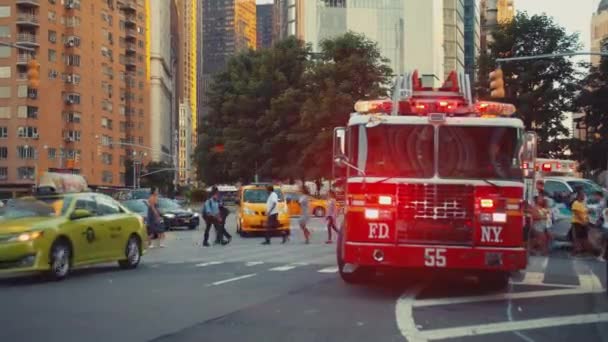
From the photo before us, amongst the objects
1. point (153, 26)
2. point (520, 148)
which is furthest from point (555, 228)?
point (153, 26)

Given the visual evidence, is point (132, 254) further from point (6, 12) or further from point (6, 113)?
point (6, 12)

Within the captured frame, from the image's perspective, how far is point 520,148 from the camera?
38.6 feet

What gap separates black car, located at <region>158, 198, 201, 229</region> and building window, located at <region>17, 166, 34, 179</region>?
64.4 m

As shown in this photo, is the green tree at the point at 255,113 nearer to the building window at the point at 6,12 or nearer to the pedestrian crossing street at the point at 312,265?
the pedestrian crossing street at the point at 312,265

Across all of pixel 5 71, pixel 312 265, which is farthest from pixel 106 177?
pixel 312 265

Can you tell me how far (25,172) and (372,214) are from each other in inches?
3596

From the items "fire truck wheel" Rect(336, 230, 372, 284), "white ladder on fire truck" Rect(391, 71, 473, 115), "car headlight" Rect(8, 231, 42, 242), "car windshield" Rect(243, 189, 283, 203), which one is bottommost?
"fire truck wheel" Rect(336, 230, 372, 284)

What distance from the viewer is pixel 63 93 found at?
10100 centimetres

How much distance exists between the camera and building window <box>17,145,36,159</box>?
95.5 metres

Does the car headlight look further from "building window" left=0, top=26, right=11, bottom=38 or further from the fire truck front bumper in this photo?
"building window" left=0, top=26, right=11, bottom=38

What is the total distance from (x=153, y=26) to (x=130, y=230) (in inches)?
5286

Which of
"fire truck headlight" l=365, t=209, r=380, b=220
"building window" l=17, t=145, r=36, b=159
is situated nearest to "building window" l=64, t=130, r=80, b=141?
"building window" l=17, t=145, r=36, b=159

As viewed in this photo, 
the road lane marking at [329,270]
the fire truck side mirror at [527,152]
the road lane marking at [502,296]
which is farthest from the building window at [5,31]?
the road lane marking at [502,296]

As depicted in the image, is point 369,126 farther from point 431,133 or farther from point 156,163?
point 156,163
